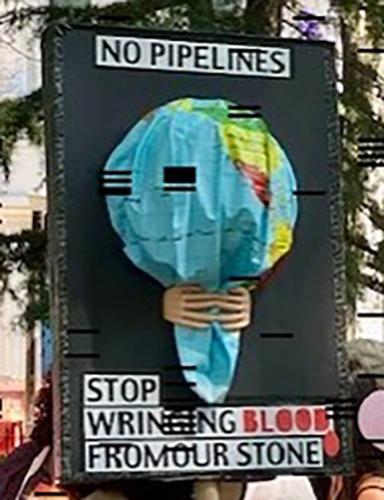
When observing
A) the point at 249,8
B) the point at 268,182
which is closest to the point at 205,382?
the point at 268,182

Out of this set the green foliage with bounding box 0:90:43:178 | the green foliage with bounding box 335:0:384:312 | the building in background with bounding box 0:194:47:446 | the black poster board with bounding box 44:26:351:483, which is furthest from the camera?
the green foliage with bounding box 0:90:43:178

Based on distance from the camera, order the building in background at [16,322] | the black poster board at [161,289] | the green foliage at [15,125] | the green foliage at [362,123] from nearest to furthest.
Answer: the black poster board at [161,289], the green foliage at [362,123], the building in background at [16,322], the green foliage at [15,125]

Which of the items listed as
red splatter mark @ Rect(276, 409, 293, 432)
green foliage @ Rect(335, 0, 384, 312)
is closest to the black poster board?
red splatter mark @ Rect(276, 409, 293, 432)

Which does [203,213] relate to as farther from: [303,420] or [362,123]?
[362,123]

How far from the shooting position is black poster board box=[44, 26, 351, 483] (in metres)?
1.02

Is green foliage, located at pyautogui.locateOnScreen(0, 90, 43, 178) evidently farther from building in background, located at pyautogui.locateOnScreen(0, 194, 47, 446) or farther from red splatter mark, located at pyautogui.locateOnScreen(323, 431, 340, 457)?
red splatter mark, located at pyautogui.locateOnScreen(323, 431, 340, 457)

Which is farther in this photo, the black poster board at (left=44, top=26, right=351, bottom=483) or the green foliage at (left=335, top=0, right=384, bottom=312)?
the green foliage at (left=335, top=0, right=384, bottom=312)

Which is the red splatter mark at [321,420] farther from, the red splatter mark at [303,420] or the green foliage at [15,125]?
the green foliage at [15,125]

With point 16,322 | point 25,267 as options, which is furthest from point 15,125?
point 16,322

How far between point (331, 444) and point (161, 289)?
0.60ft

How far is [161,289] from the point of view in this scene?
41.4 inches

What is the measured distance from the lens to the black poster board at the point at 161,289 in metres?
1.02

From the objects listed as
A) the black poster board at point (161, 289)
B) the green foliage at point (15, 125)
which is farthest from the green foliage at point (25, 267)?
the black poster board at point (161, 289)

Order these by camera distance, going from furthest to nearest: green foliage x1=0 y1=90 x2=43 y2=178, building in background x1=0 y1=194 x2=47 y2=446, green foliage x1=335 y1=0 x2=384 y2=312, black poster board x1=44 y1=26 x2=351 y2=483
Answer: green foliage x1=0 y1=90 x2=43 y2=178 → building in background x1=0 y1=194 x2=47 y2=446 → green foliage x1=335 y1=0 x2=384 y2=312 → black poster board x1=44 y1=26 x2=351 y2=483
